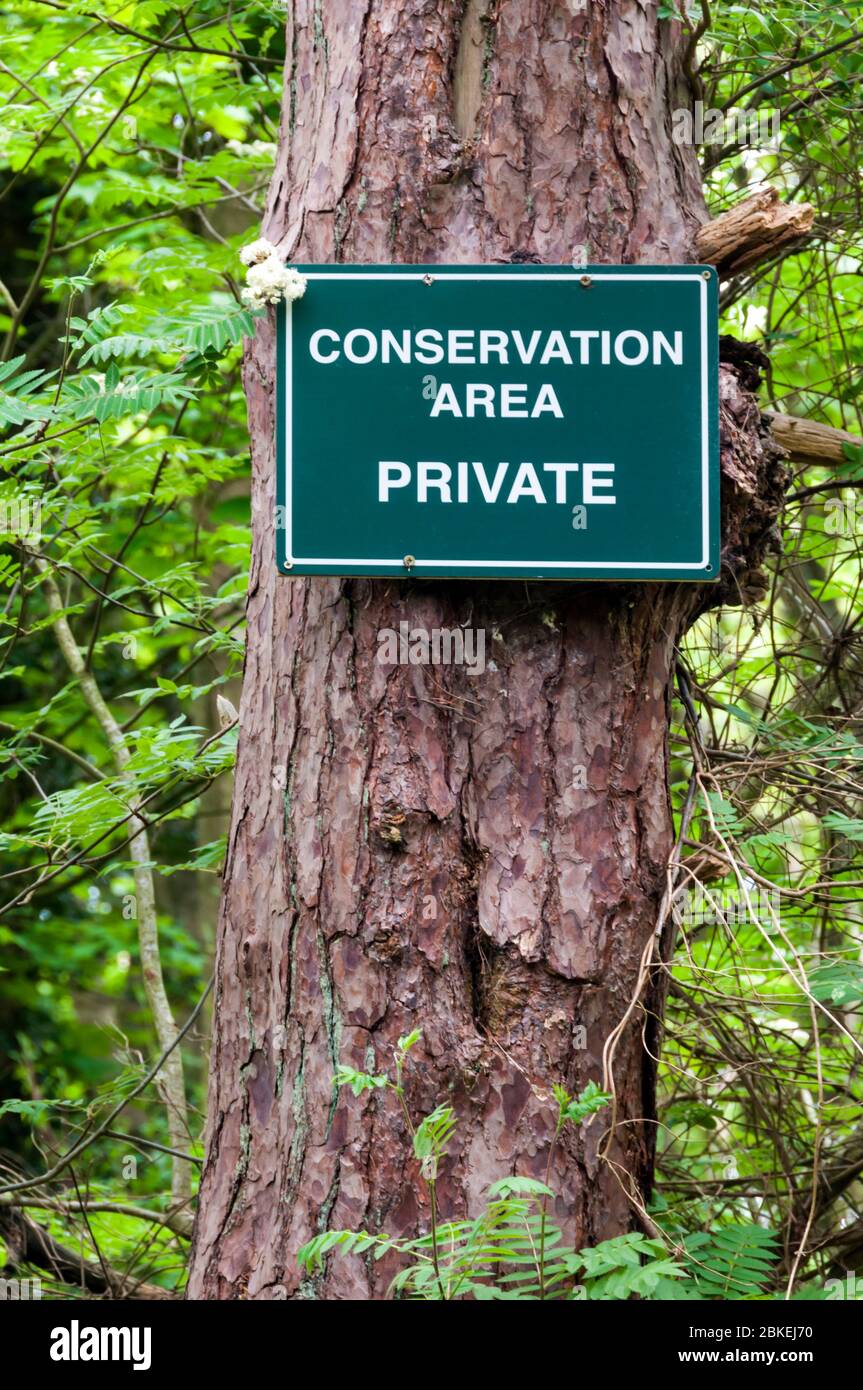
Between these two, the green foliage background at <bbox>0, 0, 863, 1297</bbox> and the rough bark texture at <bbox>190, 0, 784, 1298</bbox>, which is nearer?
the rough bark texture at <bbox>190, 0, 784, 1298</bbox>

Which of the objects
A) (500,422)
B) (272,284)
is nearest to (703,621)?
(500,422)

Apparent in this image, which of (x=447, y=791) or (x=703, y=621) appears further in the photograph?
(x=703, y=621)

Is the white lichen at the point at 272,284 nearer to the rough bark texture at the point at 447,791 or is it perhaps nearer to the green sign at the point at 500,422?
the green sign at the point at 500,422

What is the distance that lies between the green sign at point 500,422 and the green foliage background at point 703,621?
314 millimetres

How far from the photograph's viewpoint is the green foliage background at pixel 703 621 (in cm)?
264

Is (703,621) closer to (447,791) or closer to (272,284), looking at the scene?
(447,791)

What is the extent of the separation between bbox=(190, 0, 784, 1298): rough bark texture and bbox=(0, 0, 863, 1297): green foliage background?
21cm

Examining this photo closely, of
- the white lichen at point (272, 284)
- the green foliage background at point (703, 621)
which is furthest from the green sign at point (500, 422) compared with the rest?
the green foliage background at point (703, 621)

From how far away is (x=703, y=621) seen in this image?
4.01 m

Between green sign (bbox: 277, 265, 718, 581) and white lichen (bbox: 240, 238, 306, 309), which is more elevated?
white lichen (bbox: 240, 238, 306, 309)

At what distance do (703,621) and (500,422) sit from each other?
6.81ft

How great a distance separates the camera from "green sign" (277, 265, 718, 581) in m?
2.08

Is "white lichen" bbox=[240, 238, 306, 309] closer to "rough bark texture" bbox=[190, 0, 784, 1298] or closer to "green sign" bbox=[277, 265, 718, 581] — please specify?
"green sign" bbox=[277, 265, 718, 581]

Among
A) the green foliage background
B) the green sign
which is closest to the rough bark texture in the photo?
the green sign
